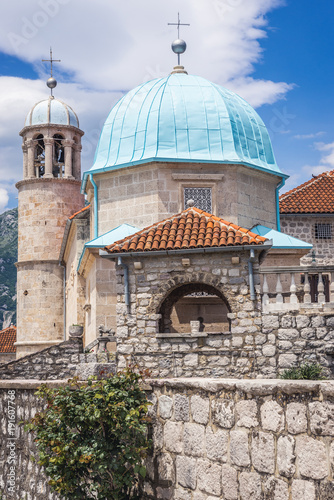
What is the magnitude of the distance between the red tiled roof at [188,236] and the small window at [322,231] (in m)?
13.5

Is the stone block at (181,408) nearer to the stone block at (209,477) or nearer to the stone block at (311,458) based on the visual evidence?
the stone block at (209,477)

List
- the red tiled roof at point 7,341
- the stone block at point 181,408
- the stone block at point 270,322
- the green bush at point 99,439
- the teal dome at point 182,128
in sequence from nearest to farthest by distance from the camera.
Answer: the stone block at point 181,408 < the green bush at point 99,439 < the stone block at point 270,322 < the teal dome at point 182,128 < the red tiled roof at point 7,341

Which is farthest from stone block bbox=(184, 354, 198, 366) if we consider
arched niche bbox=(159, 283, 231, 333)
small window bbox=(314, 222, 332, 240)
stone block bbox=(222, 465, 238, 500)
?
small window bbox=(314, 222, 332, 240)

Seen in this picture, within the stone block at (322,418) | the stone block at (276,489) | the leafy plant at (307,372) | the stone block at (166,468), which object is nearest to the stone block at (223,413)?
the stone block at (276,489)

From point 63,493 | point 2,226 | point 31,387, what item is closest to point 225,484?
point 63,493

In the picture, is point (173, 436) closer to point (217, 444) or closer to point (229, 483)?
point (217, 444)

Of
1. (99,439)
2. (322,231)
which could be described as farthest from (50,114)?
(99,439)

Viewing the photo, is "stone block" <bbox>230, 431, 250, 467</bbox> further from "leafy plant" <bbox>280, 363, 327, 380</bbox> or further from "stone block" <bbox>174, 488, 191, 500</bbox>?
"leafy plant" <bbox>280, 363, 327, 380</bbox>

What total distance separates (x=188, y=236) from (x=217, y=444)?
25.8 ft

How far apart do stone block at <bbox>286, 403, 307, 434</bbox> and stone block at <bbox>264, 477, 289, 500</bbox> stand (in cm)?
40

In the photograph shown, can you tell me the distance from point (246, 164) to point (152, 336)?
6889 millimetres

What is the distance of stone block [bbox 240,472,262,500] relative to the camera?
5238mm

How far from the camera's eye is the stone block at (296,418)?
4.94 m

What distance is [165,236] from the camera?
13430 millimetres
